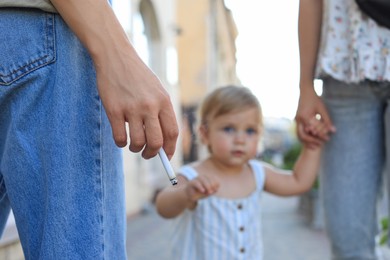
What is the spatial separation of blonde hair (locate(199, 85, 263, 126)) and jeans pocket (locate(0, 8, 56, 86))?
4.98 ft

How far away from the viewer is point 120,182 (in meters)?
1.38

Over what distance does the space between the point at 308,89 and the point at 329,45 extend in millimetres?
218

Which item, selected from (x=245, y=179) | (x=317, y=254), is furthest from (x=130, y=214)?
(x=245, y=179)

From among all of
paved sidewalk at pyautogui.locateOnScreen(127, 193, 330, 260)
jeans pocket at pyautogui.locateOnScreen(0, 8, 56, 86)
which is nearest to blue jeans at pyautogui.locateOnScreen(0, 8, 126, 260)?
jeans pocket at pyautogui.locateOnScreen(0, 8, 56, 86)

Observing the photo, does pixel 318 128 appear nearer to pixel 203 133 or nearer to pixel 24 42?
pixel 203 133

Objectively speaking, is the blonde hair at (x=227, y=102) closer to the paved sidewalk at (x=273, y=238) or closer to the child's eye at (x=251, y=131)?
the child's eye at (x=251, y=131)

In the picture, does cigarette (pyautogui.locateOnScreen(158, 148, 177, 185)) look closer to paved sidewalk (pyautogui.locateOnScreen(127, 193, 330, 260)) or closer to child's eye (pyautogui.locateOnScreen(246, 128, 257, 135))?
child's eye (pyautogui.locateOnScreen(246, 128, 257, 135))

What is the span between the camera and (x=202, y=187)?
2.18 m

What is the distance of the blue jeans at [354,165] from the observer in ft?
7.29

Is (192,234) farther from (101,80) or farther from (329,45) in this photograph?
(101,80)

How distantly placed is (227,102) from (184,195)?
0.56 meters

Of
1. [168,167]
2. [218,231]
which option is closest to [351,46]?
[218,231]

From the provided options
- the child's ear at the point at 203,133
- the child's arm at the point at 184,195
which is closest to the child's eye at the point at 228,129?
the child's ear at the point at 203,133

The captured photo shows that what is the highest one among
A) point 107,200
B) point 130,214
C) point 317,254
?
point 107,200
